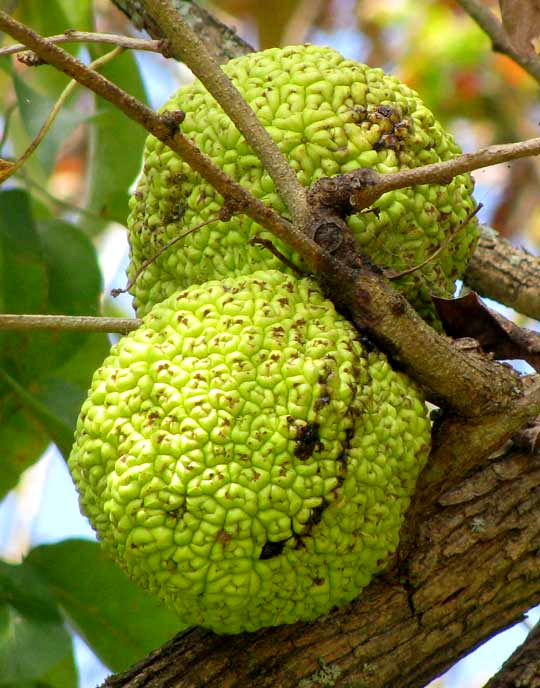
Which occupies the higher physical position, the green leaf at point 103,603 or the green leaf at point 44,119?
the green leaf at point 44,119

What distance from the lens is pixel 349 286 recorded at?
6.82 feet

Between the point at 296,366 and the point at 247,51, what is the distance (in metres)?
1.70

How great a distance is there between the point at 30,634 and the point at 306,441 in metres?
1.07

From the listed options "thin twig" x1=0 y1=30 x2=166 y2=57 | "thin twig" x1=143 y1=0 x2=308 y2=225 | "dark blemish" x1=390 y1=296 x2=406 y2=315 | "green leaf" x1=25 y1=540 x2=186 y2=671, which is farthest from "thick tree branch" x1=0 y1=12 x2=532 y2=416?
"green leaf" x1=25 y1=540 x2=186 y2=671

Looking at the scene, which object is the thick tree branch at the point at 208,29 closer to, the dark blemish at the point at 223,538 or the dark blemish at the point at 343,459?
the dark blemish at the point at 343,459

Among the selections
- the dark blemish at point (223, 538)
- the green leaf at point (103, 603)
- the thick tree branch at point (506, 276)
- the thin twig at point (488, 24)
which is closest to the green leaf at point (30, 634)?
the green leaf at point (103, 603)

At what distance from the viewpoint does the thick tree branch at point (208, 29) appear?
3.29m

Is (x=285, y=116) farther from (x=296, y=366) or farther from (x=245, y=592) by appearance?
(x=245, y=592)

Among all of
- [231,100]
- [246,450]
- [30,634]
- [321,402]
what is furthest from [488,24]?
[30,634]

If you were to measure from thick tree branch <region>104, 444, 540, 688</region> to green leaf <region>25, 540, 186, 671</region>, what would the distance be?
466 mm

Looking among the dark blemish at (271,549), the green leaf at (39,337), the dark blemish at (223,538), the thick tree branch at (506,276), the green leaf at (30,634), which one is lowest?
A: the dark blemish at (271,549)

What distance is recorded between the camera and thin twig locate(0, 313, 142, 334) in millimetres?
2057

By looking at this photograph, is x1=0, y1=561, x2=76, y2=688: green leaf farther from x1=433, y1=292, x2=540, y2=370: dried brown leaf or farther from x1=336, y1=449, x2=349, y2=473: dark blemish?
x1=433, y1=292, x2=540, y2=370: dried brown leaf

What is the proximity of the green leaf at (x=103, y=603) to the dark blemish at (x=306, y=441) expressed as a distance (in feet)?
3.44
